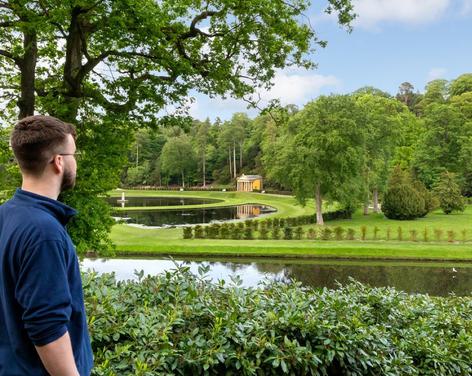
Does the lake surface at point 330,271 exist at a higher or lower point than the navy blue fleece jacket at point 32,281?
lower

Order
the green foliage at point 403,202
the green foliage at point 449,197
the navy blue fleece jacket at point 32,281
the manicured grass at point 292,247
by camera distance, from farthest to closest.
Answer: the green foliage at point 449,197 < the green foliage at point 403,202 < the manicured grass at point 292,247 < the navy blue fleece jacket at point 32,281

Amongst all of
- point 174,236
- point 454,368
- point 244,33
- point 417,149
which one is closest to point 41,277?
point 454,368

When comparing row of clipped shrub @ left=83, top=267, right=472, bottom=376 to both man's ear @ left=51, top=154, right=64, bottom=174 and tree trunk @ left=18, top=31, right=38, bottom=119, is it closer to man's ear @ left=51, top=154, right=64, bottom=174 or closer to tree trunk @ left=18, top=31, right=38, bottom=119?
man's ear @ left=51, top=154, right=64, bottom=174

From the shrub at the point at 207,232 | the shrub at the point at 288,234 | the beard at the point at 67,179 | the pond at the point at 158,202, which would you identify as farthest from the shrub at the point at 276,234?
the pond at the point at 158,202

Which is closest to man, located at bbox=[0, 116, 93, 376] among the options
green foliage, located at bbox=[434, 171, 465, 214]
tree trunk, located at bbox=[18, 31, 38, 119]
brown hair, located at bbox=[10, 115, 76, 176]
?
brown hair, located at bbox=[10, 115, 76, 176]

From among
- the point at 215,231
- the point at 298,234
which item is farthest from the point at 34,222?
the point at 298,234

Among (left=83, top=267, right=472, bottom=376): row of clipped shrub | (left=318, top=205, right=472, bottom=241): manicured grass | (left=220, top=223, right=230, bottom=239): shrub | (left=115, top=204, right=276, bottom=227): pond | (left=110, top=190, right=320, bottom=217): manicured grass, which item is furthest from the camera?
(left=110, top=190, right=320, bottom=217): manicured grass

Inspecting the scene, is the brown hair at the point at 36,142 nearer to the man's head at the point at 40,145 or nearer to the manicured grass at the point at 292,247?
the man's head at the point at 40,145

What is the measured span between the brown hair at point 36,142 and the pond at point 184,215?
2843 cm

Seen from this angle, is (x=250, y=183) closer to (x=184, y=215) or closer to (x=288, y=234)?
(x=184, y=215)

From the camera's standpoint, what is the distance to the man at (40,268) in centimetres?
161

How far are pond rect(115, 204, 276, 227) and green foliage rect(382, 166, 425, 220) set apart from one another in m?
10.8

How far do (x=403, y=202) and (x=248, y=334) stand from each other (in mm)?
30380

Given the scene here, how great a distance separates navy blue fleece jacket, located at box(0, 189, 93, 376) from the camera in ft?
5.24
